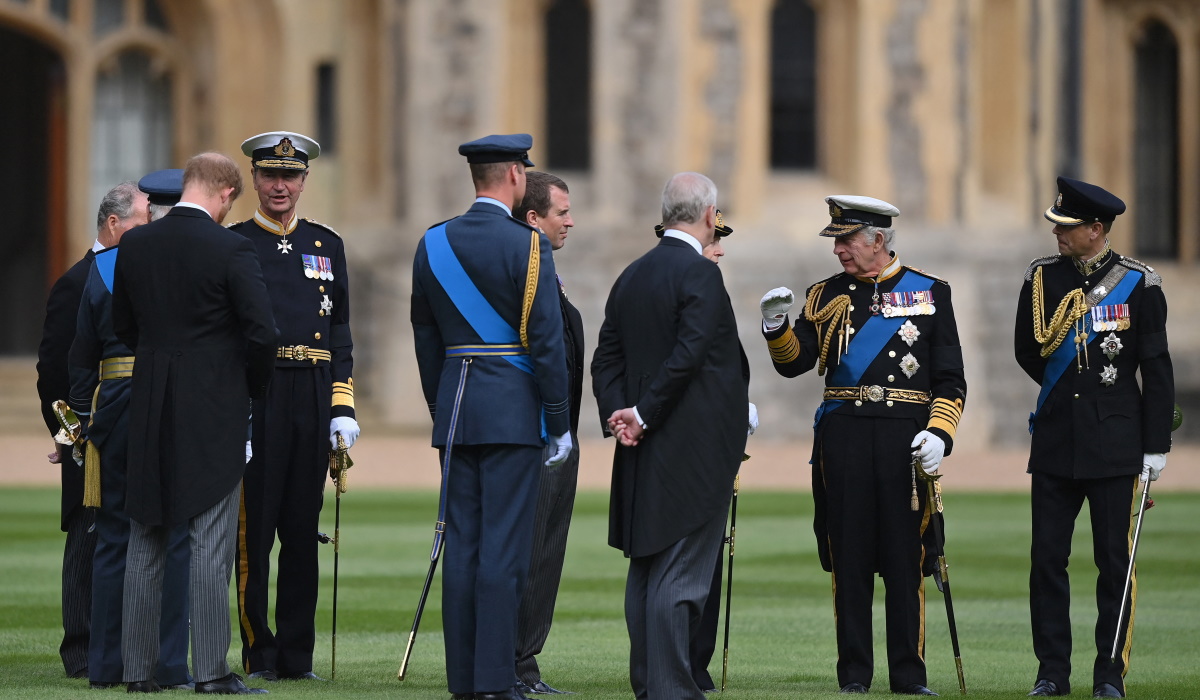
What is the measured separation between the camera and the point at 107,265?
7539 mm

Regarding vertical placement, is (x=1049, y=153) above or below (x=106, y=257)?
above

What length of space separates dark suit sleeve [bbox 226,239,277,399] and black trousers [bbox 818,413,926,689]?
206cm

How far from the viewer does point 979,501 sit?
54.5 ft

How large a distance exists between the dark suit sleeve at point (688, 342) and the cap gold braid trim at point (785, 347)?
0.77 meters

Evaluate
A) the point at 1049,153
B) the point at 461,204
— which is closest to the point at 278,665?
the point at 461,204

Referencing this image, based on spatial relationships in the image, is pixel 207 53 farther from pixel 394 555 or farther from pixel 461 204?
pixel 394 555

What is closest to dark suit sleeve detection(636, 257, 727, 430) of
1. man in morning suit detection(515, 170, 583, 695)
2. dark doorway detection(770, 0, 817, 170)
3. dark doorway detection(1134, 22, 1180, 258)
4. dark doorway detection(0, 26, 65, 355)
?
man in morning suit detection(515, 170, 583, 695)

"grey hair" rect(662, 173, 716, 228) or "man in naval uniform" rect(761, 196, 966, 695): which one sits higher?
"grey hair" rect(662, 173, 716, 228)

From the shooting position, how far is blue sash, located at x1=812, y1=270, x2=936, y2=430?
764 cm

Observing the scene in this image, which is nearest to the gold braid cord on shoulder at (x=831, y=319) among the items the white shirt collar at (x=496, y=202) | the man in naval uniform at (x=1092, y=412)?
the man in naval uniform at (x=1092, y=412)

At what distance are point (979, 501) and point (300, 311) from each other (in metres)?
9.71

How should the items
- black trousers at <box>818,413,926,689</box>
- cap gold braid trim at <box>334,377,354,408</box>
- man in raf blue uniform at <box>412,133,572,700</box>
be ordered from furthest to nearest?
cap gold braid trim at <box>334,377,354,408</box>, black trousers at <box>818,413,926,689</box>, man in raf blue uniform at <box>412,133,572,700</box>

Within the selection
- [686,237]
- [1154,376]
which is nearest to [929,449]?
[1154,376]

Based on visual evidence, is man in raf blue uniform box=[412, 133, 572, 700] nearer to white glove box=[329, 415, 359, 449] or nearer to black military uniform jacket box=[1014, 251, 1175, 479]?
white glove box=[329, 415, 359, 449]
